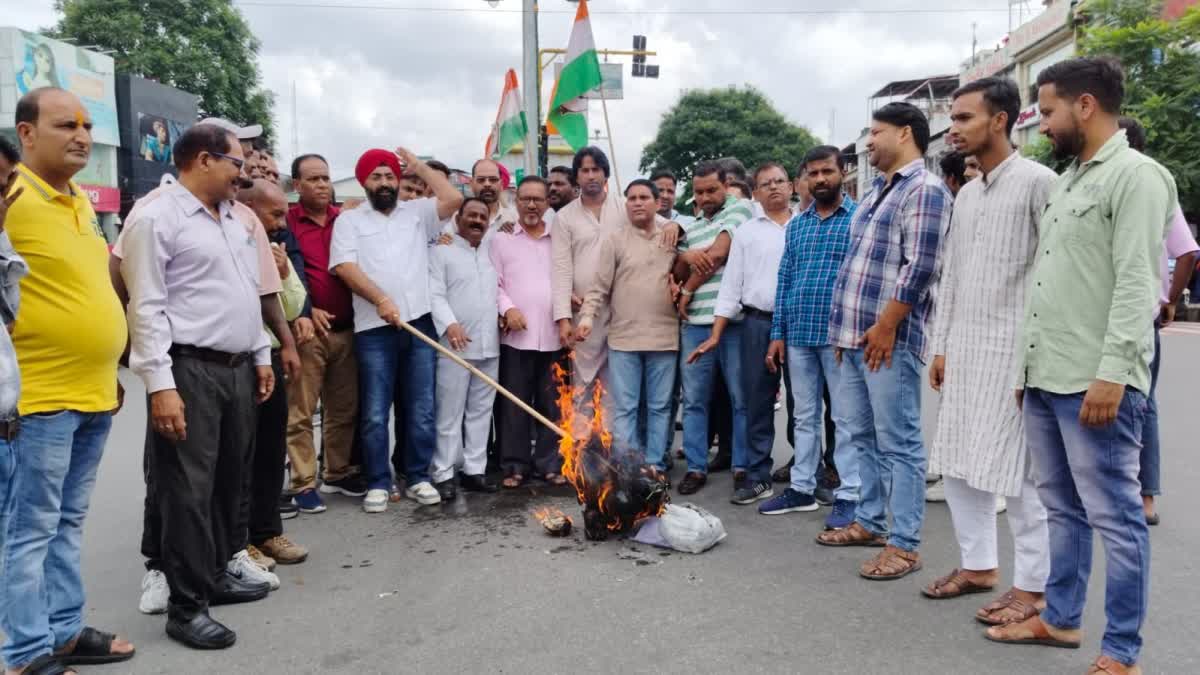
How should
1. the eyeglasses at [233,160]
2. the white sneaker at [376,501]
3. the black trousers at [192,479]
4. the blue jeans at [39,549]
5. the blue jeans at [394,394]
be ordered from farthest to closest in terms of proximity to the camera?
the blue jeans at [394,394], the white sneaker at [376,501], the eyeglasses at [233,160], the black trousers at [192,479], the blue jeans at [39,549]

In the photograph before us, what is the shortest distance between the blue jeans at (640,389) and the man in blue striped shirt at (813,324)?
32.9 inches

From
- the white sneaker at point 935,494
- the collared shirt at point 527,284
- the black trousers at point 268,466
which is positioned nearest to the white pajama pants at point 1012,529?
the white sneaker at point 935,494

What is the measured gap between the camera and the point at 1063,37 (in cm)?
3019

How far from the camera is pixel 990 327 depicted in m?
3.68

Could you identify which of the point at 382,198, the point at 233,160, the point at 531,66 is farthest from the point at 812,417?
the point at 531,66

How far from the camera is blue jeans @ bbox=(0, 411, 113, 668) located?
3070 mm

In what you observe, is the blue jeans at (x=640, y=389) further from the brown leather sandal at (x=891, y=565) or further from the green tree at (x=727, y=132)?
the green tree at (x=727, y=132)

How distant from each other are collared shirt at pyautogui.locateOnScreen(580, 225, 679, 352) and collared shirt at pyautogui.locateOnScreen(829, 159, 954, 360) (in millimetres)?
1655

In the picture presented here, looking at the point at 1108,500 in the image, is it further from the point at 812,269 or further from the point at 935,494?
the point at 935,494

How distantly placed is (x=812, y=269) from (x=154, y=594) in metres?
3.88

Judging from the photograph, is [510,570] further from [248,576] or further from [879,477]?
[879,477]

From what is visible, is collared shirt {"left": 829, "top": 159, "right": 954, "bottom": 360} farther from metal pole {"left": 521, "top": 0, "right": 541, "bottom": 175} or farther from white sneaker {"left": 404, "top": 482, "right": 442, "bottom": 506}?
metal pole {"left": 521, "top": 0, "right": 541, "bottom": 175}

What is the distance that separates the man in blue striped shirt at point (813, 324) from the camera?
505 centimetres

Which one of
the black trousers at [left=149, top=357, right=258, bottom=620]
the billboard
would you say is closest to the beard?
the black trousers at [left=149, top=357, right=258, bottom=620]
